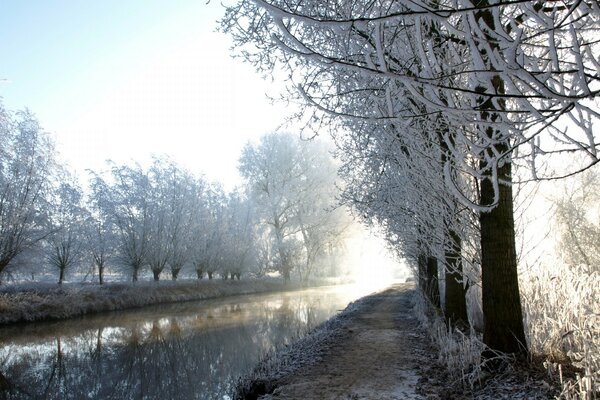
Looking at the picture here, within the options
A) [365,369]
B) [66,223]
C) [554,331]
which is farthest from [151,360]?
[66,223]

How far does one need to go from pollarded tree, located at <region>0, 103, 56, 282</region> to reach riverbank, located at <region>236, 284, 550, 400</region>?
1372 centimetres

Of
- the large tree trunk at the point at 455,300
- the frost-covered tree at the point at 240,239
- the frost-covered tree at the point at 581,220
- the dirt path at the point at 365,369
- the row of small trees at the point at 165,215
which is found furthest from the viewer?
the frost-covered tree at the point at 240,239

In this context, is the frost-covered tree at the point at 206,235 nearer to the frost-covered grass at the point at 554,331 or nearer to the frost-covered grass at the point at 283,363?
the frost-covered grass at the point at 283,363

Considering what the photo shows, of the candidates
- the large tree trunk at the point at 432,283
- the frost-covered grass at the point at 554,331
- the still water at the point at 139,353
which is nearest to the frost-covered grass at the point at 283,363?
the still water at the point at 139,353

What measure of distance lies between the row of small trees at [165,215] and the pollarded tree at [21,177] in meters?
0.04

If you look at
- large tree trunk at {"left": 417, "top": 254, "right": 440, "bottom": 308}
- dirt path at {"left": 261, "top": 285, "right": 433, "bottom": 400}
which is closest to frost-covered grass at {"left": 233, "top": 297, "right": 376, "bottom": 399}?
dirt path at {"left": 261, "top": 285, "right": 433, "bottom": 400}

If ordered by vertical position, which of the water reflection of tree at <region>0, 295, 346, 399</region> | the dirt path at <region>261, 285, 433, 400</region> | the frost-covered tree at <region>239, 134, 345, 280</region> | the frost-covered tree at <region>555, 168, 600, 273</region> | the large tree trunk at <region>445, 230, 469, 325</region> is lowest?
the water reflection of tree at <region>0, 295, 346, 399</region>

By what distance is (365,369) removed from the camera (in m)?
6.01

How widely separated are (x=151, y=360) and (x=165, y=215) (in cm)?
1846

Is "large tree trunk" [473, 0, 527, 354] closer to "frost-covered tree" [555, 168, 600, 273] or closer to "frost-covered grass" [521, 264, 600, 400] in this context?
"frost-covered grass" [521, 264, 600, 400]

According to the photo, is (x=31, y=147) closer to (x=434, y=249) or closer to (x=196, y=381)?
(x=196, y=381)

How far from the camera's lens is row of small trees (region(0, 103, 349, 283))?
17.8 metres


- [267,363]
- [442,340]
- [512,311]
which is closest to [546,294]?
[512,311]

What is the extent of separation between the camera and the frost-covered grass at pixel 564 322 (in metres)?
3.84
